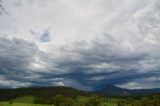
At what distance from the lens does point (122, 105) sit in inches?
7092

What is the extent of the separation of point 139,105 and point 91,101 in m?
28.6

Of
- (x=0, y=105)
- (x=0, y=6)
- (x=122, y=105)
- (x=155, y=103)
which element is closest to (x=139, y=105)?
(x=155, y=103)

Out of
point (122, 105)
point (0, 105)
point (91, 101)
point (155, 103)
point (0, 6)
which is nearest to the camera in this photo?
point (0, 6)

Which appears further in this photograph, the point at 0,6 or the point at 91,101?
the point at 91,101

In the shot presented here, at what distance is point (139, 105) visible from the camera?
6211 inches

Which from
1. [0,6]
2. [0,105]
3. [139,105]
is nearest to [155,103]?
[139,105]

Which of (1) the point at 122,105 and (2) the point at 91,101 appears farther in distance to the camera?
(1) the point at 122,105

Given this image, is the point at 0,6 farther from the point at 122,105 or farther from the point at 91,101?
the point at 122,105

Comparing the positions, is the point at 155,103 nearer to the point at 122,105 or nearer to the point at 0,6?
the point at 122,105

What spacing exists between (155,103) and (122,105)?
34.2 metres

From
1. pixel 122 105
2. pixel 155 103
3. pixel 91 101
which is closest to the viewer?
pixel 155 103

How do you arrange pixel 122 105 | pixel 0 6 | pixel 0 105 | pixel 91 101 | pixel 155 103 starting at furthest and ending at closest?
pixel 0 105
pixel 122 105
pixel 91 101
pixel 155 103
pixel 0 6

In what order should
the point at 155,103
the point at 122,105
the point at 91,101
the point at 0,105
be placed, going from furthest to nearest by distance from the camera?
the point at 0,105 < the point at 122,105 < the point at 91,101 < the point at 155,103

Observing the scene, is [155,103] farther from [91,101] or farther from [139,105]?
[91,101]
